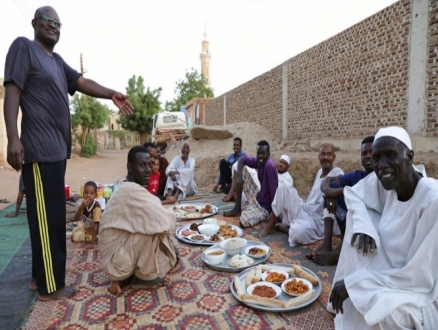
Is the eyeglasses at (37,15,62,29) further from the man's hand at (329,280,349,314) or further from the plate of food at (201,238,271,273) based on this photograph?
the man's hand at (329,280,349,314)

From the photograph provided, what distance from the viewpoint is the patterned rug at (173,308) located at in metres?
2.28

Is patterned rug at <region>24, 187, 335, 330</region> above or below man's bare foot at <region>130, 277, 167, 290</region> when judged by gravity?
below

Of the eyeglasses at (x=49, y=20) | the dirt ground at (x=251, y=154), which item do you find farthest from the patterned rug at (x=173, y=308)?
the dirt ground at (x=251, y=154)

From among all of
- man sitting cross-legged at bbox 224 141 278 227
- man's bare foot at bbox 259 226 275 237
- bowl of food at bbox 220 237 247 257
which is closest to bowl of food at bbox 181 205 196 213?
man sitting cross-legged at bbox 224 141 278 227

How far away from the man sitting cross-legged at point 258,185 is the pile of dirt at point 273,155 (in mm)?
2219

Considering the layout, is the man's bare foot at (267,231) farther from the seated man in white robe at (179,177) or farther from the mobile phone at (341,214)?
the seated man in white robe at (179,177)

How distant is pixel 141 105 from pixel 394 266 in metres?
30.9

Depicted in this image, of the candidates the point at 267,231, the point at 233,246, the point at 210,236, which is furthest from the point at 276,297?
the point at 267,231

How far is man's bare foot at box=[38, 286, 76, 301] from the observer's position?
2619 mm

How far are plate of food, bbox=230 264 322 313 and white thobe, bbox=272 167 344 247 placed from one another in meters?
0.88

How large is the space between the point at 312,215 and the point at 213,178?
596 cm

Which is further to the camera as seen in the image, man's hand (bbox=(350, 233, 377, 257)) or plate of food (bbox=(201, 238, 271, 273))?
plate of food (bbox=(201, 238, 271, 273))

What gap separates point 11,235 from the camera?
14.8 feet

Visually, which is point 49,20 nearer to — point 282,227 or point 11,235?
point 11,235
